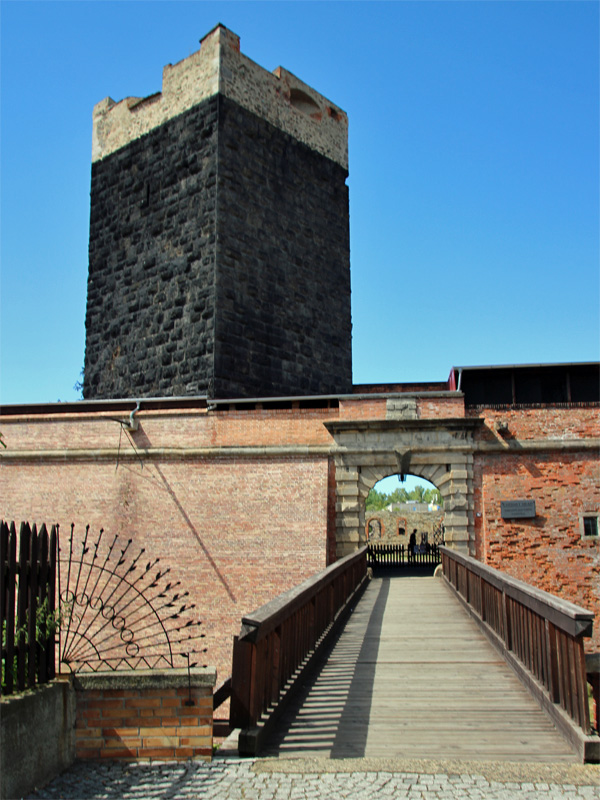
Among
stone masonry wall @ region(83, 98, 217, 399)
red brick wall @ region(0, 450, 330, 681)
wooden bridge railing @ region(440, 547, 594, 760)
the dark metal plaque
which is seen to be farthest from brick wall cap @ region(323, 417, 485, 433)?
wooden bridge railing @ region(440, 547, 594, 760)

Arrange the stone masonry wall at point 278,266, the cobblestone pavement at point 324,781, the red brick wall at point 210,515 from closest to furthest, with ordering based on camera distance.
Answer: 1. the cobblestone pavement at point 324,781
2. the red brick wall at point 210,515
3. the stone masonry wall at point 278,266

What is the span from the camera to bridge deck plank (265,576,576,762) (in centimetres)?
495

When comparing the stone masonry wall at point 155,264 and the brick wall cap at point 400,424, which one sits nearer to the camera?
the brick wall cap at point 400,424

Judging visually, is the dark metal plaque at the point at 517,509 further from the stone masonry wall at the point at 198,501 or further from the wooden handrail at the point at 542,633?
the wooden handrail at the point at 542,633

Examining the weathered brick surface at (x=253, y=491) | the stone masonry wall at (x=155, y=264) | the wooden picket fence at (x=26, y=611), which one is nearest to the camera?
the wooden picket fence at (x=26, y=611)

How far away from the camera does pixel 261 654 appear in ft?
17.0

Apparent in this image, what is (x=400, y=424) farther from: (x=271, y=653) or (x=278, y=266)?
(x=271, y=653)

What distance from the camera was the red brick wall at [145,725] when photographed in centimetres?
483

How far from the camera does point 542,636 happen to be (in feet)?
18.8

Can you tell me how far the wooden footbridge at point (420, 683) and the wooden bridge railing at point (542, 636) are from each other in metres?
0.01

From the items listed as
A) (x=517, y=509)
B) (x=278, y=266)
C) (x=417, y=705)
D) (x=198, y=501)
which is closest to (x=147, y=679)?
(x=417, y=705)

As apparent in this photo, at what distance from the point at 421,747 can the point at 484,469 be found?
10.1m

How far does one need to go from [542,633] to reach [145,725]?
2834 mm

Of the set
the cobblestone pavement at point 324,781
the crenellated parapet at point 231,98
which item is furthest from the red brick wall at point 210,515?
the cobblestone pavement at point 324,781
